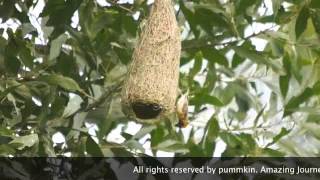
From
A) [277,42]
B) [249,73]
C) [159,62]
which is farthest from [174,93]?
[249,73]

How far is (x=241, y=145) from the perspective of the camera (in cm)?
268

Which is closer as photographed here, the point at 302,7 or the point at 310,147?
the point at 302,7

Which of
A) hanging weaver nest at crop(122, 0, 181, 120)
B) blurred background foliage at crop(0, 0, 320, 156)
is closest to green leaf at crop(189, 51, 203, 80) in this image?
blurred background foliage at crop(0, 0, 320, 156)

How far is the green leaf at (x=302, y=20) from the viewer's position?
253cm

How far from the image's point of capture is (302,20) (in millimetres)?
2527

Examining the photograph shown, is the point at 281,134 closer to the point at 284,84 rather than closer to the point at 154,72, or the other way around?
the point at 284,84

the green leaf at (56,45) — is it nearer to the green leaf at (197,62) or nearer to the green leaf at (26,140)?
the green leaf at (26,140)

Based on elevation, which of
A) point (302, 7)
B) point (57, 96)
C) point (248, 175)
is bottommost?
point (248, 175)

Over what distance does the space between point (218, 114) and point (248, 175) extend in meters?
0.36

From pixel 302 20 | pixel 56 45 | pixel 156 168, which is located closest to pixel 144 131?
pixel 156 168

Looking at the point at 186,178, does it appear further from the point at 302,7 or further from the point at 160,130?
the point at 302,7

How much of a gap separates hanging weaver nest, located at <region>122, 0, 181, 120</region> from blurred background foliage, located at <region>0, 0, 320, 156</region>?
1.18 feet

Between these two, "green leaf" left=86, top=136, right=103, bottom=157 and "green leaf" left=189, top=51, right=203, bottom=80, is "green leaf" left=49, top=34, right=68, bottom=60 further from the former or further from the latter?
"green leaf" left=189, top=51, right=203, bottom=80

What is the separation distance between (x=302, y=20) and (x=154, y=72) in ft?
2.22
